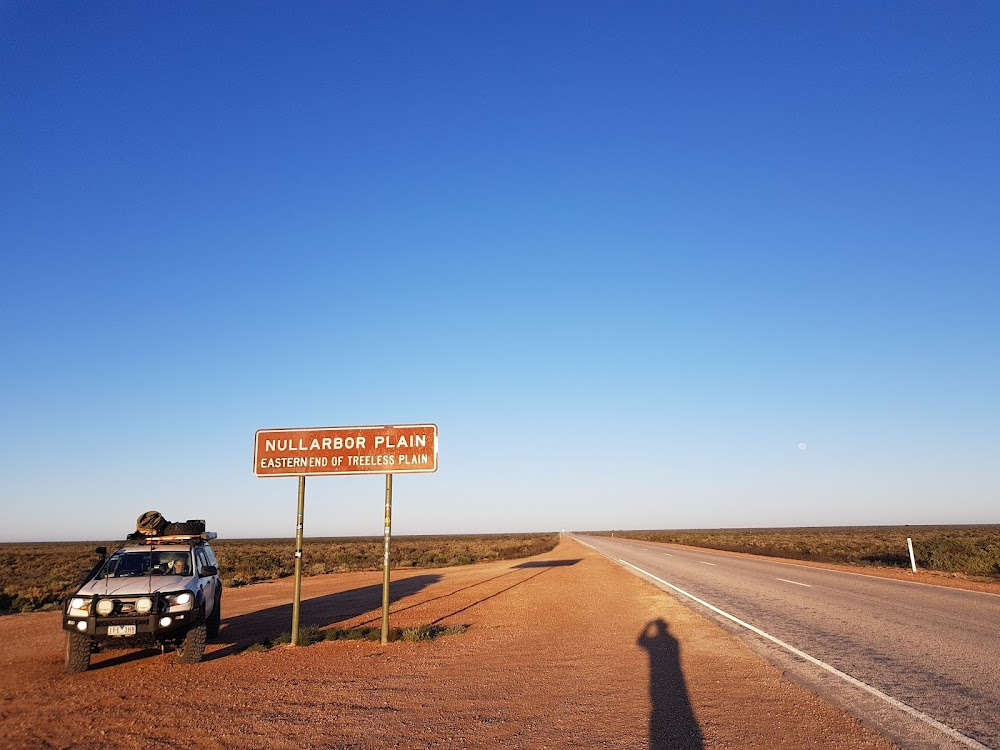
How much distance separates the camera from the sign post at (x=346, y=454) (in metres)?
12.1

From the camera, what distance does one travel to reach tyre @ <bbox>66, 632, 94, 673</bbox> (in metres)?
9.73

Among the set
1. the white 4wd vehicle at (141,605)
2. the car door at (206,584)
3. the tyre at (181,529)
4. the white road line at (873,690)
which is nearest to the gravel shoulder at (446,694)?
the white 4wd vehicle at (141,605)

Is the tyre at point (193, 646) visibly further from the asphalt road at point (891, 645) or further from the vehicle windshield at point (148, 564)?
the asphalt road at point (891, 645)

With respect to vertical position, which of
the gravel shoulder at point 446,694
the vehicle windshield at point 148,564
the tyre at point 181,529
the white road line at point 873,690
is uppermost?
the tyre at point 181,529

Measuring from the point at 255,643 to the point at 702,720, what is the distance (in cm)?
848

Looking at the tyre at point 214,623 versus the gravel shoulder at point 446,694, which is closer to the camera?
the gravel shoulder at point 446,694

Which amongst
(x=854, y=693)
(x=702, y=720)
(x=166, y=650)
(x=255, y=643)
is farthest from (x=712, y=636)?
(x=166, y=650)

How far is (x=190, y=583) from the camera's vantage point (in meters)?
10.4

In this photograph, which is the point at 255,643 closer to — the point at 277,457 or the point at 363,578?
the point at 277,457

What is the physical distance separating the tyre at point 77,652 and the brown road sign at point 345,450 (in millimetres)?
3702

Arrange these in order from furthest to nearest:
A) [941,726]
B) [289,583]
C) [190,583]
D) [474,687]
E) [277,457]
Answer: [289,583] < [277,457] < [190,583] < [474,687] < [941,726]

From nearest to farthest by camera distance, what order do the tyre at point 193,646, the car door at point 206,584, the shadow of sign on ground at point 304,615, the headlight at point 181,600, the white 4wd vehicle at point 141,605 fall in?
the white 4wd vehicle at point 141,605, the headlight at point 181,600, the tyre at point 193,646, the car door at point 206,584, the shadow of sign on ground at point 304,615

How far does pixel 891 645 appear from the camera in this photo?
392 inches

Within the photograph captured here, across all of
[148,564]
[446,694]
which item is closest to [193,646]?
[148,564]
